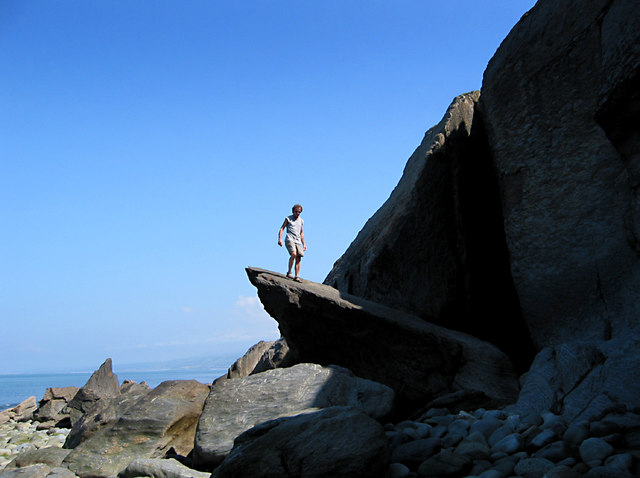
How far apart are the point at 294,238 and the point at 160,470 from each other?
456cm

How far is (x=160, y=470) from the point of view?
685cm

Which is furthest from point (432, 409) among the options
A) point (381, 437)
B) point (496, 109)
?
point (496, 109)

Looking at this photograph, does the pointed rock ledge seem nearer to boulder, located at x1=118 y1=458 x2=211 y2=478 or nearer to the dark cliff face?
the dark cliff face

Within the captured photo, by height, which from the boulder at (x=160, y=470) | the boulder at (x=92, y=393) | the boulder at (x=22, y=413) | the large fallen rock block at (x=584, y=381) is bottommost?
the boulder at (x=22, y=413)

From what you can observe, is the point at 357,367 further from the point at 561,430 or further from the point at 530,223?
the point at 561,430

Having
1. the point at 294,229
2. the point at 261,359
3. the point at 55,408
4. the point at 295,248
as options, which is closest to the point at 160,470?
A: the point at 295,248

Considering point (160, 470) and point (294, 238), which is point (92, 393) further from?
point (160, 470)

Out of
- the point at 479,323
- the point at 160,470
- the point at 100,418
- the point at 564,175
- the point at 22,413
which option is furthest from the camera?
the point at 22,413

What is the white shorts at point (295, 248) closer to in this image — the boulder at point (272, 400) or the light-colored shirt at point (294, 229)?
the light-colored shirt at point (294, 229)

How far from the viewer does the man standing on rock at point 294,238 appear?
32.9 ft

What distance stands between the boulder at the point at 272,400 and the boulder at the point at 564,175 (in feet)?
9.40

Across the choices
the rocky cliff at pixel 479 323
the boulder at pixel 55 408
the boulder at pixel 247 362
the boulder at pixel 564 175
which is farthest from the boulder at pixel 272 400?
the boulder at pixel 55 408

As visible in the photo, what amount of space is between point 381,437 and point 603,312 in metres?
3.91

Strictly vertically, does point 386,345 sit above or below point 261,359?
above
